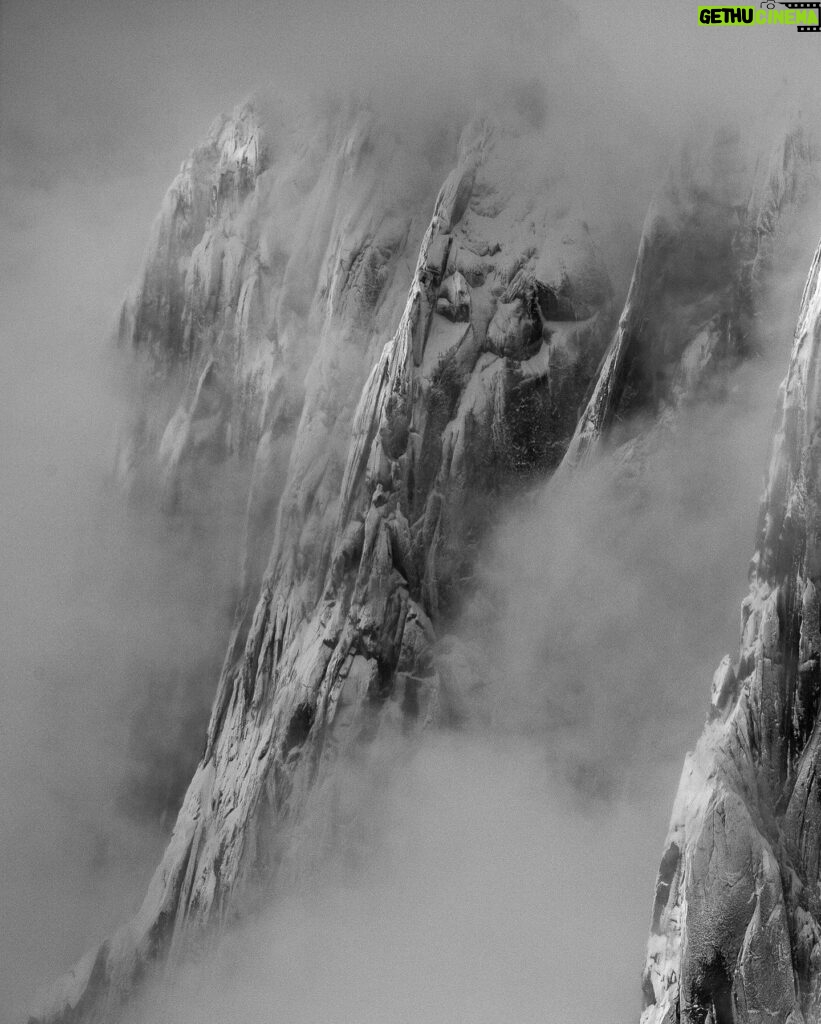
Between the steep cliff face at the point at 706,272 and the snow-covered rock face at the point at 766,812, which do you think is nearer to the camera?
the snow-covered rock face at the point at 766,812

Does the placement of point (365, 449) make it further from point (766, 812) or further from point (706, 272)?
point (766, 812)

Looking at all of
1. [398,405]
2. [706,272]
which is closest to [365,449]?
[398,405]

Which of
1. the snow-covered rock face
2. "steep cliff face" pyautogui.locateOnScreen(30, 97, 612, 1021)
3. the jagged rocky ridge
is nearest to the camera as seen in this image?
the snow-covered rock face

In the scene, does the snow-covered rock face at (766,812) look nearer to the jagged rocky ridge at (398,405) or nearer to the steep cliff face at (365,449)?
the jagged rocky ridge at (398,405)

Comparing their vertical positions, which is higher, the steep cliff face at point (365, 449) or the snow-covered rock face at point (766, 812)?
the steep cliff face at point (365, 449)

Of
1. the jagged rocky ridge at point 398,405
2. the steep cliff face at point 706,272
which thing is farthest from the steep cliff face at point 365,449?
the steep cliff face at point 706,272

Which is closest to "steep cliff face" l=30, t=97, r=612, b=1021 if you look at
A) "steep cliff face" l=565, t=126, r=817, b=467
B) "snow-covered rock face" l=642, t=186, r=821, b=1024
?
"steep cliff face" l=565, t=126, r=817, b=467

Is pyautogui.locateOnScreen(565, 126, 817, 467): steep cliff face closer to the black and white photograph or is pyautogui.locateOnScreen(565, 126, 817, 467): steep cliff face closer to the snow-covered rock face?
the black and white photograph

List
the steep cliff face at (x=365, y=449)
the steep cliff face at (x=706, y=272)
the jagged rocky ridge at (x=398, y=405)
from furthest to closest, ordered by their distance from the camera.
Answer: the steep cliff face at (x=365, y=449), the jagged rocky ridge at (x=398, y=405), the steep cliff face at (x=706, y=272)
